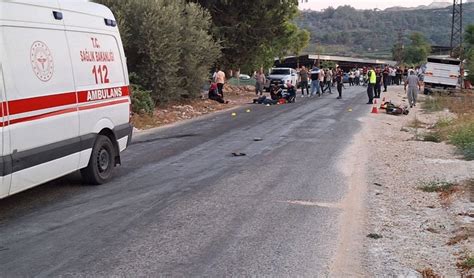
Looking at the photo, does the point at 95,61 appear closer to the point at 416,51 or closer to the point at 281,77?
the point at 281,77

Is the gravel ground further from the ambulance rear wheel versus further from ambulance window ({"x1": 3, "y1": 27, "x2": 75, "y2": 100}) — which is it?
ambulance window ({"x1": 3, "y1": 27, "x2": 75, "y2": 100})

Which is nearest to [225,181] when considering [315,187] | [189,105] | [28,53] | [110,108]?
[315,187]

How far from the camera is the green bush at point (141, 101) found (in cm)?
1836

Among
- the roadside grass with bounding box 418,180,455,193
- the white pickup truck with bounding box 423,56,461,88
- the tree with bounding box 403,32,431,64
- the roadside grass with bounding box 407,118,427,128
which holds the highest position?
the roadside grass with bounding box 418,180,455,193

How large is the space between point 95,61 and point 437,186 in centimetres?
563

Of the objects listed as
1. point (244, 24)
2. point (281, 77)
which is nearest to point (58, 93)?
point (244, 24)

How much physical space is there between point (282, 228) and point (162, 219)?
4.69ft

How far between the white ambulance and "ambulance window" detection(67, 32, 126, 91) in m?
0.01

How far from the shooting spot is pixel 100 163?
8562mm

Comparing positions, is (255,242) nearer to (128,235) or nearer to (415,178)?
(128,235)

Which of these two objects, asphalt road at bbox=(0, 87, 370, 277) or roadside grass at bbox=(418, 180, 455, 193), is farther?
roadside grass at bbox=(418, 180, 455, 193)

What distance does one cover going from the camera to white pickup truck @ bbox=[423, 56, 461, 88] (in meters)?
39.1

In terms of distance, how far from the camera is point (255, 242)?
5.98 metres

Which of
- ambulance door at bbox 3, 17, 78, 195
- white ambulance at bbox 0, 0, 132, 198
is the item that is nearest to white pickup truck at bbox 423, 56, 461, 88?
white ambulance at bbox 0, 0, 132, 198
